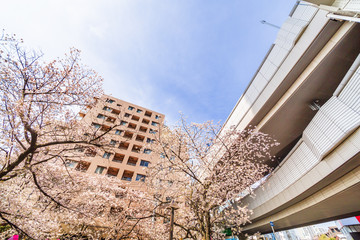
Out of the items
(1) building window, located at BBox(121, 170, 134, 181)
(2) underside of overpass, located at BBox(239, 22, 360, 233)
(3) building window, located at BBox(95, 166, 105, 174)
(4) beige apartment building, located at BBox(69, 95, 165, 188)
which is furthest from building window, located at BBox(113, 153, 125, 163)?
(2) underside of overpass, located at BBox(239, 22, 360, 233)

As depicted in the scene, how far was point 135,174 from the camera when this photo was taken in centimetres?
2275

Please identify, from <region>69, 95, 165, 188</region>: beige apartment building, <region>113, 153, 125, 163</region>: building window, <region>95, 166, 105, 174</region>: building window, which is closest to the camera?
<region>69, 95, 165, 188</region>: beige apartment building

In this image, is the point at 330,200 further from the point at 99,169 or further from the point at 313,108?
the point at 99,169

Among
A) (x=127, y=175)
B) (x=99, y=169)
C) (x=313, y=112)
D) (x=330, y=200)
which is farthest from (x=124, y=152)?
(x=313, y=112)

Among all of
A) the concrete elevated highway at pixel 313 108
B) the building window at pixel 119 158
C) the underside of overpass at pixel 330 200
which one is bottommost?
the underside of overpass at pixel 330 200

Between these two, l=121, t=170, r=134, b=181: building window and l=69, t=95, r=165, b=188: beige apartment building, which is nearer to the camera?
l=69, t=95, r=165, b=188: beige apartment building

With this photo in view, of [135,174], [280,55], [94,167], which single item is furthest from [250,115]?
[94,167]

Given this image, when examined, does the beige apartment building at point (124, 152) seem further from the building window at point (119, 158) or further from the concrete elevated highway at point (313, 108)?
the concrete elevated highway at point (313, 108)

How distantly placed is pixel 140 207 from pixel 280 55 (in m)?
17.4

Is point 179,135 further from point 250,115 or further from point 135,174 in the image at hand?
point 135,174

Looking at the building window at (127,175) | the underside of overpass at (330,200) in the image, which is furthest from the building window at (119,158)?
the underside of overpass at (330,200)

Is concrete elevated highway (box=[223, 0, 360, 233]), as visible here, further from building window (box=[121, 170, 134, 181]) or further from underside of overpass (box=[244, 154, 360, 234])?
building window (box=[121, 170, 134, 181])

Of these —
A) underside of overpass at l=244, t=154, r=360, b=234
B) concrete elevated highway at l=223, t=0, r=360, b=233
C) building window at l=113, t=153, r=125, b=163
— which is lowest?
underside of overpass at l=244, t=154, r=360, b=234

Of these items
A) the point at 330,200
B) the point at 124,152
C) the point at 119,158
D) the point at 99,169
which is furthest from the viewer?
the point at 119,158
